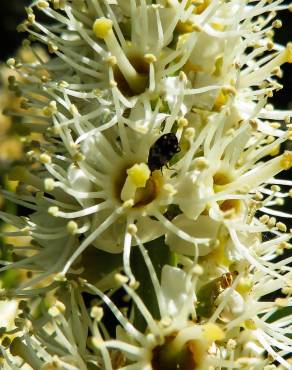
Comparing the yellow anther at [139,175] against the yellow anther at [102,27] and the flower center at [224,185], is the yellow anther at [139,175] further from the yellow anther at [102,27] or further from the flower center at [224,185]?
the yellow anther at [102,27]

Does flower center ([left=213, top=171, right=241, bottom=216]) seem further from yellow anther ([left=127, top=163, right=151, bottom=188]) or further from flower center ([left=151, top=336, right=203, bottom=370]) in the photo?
flower center ([left=151, top=336, right=203, bottom=370])

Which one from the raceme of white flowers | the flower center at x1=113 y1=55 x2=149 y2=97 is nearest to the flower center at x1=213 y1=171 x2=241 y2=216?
the raceme of white flowers

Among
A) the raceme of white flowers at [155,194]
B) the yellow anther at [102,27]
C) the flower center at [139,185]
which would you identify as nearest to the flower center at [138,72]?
the raceme of white flowers at [155,194]

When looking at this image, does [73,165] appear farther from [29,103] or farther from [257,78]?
[257,78]

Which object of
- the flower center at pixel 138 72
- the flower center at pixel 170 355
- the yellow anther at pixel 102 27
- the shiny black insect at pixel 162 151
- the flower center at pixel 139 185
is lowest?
the flower center at pixel 170 355

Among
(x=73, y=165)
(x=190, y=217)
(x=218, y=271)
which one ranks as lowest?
(x=218, y=271)

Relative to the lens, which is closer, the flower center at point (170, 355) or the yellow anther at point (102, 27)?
the flower center at point (170, 355)

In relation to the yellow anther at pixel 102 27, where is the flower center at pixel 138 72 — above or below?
below

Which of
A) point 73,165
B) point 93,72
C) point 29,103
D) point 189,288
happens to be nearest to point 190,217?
point 189,288
